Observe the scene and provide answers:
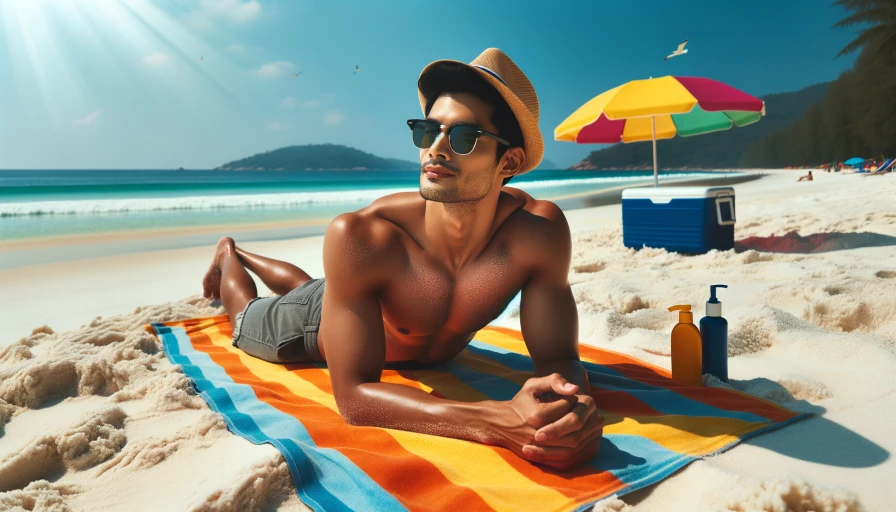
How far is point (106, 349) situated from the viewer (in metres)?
3.16

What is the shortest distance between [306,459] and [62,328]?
10.4 ft

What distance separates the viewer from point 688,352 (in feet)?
8.14

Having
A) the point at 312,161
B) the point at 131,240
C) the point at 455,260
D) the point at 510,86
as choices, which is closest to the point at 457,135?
the point at 510,86

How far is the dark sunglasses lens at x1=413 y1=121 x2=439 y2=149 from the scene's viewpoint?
78.4 inches

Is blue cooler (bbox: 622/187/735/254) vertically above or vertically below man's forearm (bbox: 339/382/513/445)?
above

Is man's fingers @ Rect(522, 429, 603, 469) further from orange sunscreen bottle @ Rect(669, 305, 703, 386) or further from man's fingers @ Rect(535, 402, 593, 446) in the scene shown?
orange sunscreen bottle @ Rect(669, 305, 703, 386)

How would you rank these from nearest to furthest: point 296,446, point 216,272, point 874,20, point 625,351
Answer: point 296,446, point 625,351, point 216,272, point 874,20

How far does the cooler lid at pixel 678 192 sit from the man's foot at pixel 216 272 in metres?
3.82

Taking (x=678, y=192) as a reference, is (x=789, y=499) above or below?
below

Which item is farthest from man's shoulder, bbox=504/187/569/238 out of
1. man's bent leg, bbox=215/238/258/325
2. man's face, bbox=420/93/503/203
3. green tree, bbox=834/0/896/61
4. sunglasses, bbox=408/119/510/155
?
green tree, bbox=834/0/896/61

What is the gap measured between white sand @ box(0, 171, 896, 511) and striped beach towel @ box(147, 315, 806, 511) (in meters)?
0.07

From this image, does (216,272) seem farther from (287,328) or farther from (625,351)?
(625,351)

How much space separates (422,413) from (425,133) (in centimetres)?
94

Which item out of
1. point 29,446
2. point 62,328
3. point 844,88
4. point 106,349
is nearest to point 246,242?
point 62,328
